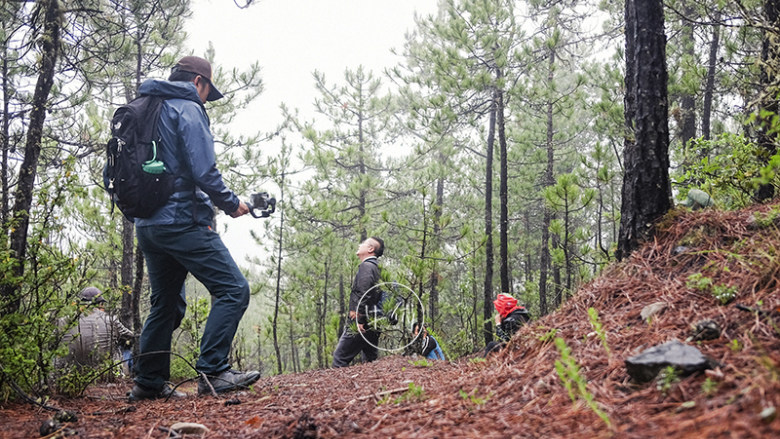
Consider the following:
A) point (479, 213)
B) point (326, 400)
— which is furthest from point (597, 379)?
point (479, 213)

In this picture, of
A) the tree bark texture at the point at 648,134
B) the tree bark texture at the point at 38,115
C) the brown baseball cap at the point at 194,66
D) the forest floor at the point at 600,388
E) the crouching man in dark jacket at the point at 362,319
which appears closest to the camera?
the forest floor at the point at 600,388

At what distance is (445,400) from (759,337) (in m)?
1.16

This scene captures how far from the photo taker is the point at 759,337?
1468 millimetres

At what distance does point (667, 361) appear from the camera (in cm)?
143

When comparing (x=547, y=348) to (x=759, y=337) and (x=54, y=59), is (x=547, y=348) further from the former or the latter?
(x=54, y=59)

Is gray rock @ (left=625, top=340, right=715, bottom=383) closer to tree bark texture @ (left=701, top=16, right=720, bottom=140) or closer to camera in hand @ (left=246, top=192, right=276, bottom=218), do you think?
camera in hand @ (left=246, top=192, right=276, bottom=218)

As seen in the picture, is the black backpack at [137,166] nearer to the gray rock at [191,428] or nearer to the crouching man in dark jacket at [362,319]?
the gray rock at [191,428]

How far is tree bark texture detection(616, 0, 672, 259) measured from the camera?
279 centimetres

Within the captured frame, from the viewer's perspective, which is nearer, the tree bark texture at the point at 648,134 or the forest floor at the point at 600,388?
the forest floor at the point at 600,388

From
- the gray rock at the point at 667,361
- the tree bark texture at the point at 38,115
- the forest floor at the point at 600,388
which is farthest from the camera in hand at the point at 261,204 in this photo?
the gray rock at the point at 667,361

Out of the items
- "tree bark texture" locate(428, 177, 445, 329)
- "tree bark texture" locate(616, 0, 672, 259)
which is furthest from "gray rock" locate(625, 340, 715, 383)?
"tree bark texture" locate(428, 177, 445, 329)

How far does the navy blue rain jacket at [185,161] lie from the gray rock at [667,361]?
7.93 feet

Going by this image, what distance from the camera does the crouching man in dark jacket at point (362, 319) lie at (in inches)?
216

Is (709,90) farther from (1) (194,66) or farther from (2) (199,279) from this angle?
(2) (199,279)
